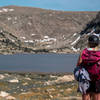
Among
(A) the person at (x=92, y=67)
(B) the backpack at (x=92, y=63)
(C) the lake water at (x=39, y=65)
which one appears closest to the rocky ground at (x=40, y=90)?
(A) the person at (x=92, y=67)

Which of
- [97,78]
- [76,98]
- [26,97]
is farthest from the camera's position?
[26,97]

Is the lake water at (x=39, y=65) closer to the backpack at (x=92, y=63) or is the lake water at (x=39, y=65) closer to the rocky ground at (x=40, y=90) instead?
the rocky ground at (x=40, y=90)

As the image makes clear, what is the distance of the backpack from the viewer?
7422 mm

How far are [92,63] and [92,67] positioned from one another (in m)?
0.11

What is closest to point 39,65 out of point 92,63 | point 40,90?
point 40,90

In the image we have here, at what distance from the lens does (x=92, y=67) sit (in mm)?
7477

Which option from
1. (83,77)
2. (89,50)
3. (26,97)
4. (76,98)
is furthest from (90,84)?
(26,97)

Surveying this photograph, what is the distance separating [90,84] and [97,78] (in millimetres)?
284

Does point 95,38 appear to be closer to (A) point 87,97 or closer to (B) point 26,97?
(A) point 87,97

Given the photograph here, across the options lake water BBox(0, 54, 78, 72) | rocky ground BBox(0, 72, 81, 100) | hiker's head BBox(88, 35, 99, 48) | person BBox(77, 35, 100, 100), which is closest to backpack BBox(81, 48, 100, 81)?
person BBox(77, 35, 100, 100)

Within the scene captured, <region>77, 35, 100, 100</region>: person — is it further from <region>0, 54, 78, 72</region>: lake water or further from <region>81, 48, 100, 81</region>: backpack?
Result: <region>0, 54, 78, 72</region>: lake water

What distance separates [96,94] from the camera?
24.5ft

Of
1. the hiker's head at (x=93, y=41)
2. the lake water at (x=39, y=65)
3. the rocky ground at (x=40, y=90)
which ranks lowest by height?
the lake water at (x=39, y=65)

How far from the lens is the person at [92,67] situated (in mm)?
7414
